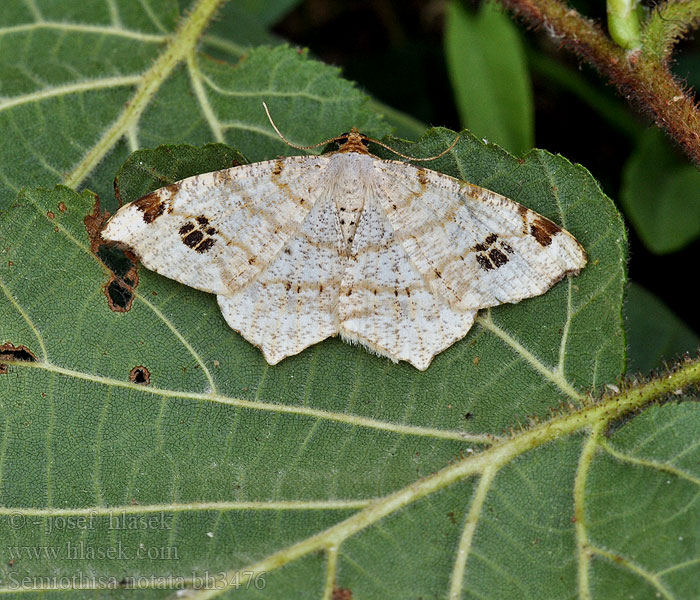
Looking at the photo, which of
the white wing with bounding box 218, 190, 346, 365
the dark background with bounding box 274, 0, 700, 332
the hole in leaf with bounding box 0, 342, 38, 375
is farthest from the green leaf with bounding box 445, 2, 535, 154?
the hole in leaf with bounding box 0, 342, 38, 375

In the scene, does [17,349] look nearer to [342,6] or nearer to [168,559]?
[168,559]

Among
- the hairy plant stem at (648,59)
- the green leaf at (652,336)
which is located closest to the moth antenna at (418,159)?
the hairy plant stem at (648,59)

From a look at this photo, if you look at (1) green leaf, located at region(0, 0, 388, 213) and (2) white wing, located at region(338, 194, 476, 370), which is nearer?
(2) white wing, located at region(338, 194, 476, 370)

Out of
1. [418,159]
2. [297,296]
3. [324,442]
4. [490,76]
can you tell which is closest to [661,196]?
[490,76]

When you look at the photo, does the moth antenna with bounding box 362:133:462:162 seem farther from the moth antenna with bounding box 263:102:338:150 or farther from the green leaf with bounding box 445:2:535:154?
the green leaf with bounding box 445:2:535:154

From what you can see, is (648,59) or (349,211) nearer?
(648,59)

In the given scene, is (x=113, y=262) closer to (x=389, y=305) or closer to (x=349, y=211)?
(x=349, y=211)
